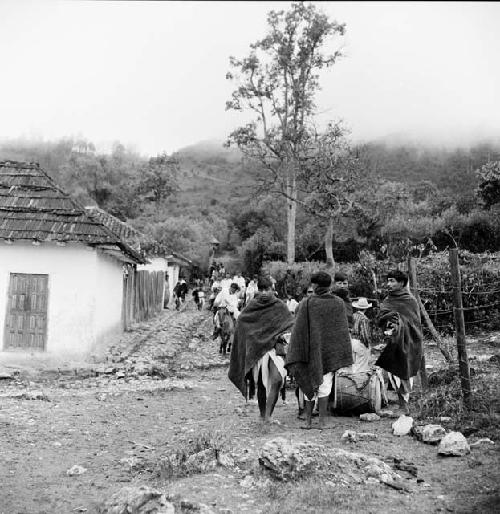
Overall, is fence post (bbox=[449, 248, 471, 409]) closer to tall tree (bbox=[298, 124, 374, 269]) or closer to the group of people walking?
the group of people walking

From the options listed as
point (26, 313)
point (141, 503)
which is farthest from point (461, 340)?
point (26, 313)

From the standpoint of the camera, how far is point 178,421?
304 inches

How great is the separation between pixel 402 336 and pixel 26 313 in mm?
8977

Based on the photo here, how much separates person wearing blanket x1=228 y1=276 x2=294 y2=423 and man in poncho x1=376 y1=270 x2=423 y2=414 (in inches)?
46.5

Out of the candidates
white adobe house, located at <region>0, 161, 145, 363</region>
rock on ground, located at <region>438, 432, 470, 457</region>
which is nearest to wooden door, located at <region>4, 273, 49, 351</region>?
white adobe house, located at <region>0, 161, 145, 363</region>

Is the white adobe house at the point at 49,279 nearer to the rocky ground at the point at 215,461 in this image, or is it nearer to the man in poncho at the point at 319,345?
the rocky ground at the point at 215,461

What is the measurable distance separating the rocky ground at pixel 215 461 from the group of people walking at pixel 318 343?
0.46 m

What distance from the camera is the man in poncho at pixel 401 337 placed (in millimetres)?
6836

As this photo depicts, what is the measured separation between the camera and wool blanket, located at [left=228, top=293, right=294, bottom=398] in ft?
22.5

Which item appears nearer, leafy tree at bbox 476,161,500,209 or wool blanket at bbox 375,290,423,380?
wool blanket at bbox 375,290,423,380

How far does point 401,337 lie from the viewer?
6844mm

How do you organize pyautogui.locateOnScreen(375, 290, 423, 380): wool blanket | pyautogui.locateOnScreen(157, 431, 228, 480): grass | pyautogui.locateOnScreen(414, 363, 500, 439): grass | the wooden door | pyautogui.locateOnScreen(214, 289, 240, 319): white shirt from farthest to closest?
1. pyautogui.locateOnScreen(214, 289, 240, 319): white shirt
2. the wooden door
3. pyautogui.locateOnScreen(375, 290, 423, 380): wool blanket
4. pyautogui.locateOnScreen(414, 363, 500, 439): grass
5. pyautogui.locateOnScreen(157, 431, 228, 480): grass

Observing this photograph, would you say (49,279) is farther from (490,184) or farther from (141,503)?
(490,184)

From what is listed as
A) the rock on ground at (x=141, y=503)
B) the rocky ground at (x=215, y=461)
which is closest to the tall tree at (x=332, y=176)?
the rocky ground at (x=215, y=461)
